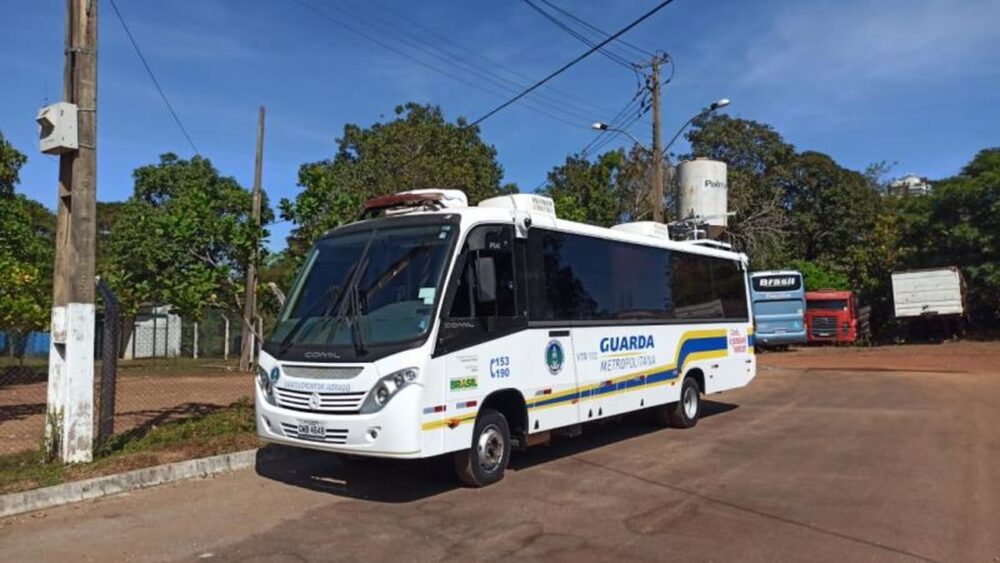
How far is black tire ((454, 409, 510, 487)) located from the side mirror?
120cm

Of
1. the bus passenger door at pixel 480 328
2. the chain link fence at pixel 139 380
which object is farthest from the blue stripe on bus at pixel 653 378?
the chain link fence at pixel 139 380

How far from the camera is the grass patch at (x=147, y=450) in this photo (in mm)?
7703

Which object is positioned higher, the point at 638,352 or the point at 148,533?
the point at 638,352

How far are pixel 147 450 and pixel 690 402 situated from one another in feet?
25.7

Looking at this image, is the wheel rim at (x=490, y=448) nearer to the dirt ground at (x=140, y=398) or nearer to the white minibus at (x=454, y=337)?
the white minibus at (x=454, y=337)

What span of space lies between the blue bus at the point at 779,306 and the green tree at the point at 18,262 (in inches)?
1028

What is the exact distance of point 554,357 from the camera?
9023 mm

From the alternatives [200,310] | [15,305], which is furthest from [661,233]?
[15,305]

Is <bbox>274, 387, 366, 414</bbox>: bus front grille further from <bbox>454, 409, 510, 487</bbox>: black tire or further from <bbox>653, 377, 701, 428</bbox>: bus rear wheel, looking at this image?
<bbox>653, 377, 701, 428</bbox>: bus rear wheel

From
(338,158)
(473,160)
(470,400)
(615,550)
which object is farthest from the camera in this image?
(338,158)

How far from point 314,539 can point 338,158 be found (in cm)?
3795

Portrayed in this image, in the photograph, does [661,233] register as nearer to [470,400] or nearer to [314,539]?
[470,400]

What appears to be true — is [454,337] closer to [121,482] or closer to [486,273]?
[486,273]

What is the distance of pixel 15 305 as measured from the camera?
50.5 feet
